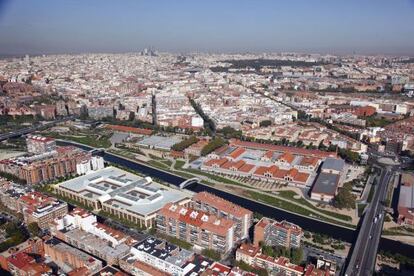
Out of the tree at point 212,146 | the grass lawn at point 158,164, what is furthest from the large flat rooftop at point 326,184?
the grass lawn at point 158,164

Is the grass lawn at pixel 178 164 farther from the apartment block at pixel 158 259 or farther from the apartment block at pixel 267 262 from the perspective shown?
the apartment block at pixel 267 262

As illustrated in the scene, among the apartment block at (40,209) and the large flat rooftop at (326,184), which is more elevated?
the apartment block at (40,209)

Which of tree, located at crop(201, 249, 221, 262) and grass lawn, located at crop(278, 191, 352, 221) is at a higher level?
tree, located at crop(201, 249, 221, 262)

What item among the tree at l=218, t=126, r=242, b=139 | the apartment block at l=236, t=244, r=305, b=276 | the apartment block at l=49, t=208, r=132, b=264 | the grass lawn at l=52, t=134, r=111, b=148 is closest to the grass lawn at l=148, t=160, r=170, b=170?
the grass lawn at l=52, t=134, r=111, b=148

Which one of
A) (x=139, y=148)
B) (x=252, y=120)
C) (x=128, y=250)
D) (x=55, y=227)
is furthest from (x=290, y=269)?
(x=252, y=120)

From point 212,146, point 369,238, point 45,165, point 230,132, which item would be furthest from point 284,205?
point 45,165

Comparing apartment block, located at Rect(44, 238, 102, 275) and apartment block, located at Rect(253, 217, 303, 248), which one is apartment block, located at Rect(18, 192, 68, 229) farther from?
apartment block, located at Rect(253, 217, 303, 248)

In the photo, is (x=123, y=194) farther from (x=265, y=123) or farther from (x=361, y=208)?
(x=265, y=123)
